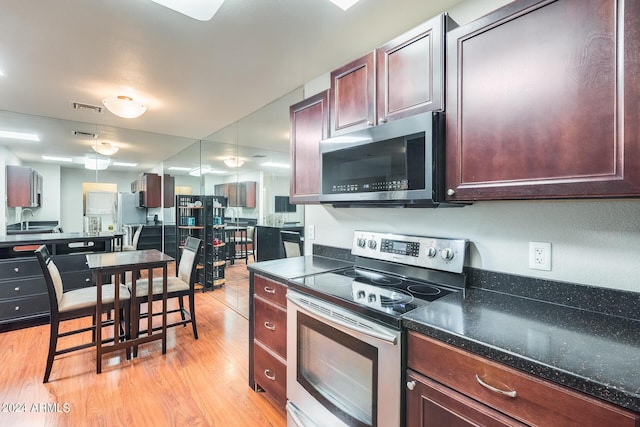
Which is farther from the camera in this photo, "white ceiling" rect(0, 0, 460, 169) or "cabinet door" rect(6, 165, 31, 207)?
"cabinet door" rect(6, 165, 31, 207)

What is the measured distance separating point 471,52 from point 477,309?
1.08 meters

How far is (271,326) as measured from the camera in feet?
6.32

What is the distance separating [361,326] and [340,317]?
0.12m

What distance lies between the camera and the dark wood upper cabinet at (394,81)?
138cm

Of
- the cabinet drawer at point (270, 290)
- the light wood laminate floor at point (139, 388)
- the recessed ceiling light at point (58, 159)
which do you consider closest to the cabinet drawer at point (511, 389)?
the cabinet drawer at point (270, 290)

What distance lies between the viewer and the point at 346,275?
186 centimetres

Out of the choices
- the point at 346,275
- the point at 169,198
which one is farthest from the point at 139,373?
Answer: the point at 169,198

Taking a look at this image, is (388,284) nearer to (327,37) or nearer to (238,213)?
(327,37)

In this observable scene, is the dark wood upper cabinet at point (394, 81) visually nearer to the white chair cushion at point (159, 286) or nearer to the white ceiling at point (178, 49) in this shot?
the white ceiling at point (178, 49)

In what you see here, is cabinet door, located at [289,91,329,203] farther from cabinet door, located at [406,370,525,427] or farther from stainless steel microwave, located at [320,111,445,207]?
cabinet door, located at [406,370,525,427]

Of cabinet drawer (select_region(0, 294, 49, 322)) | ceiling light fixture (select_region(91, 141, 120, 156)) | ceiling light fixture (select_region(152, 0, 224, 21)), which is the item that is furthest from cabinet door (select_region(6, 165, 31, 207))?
ceiling light fixture (select_region(152, 0, 224, 21))

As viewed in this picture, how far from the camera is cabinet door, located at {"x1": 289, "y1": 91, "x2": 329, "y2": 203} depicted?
2047 millimetres

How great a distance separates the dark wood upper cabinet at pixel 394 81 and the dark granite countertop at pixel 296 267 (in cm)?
90

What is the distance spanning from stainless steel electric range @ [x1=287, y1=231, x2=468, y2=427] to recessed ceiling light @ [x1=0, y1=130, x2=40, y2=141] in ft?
14.9
